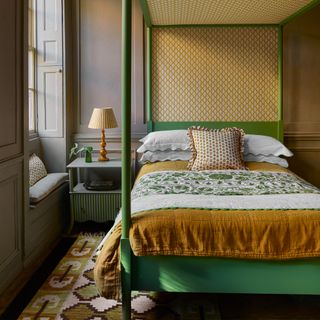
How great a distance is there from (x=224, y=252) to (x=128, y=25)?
123 cm

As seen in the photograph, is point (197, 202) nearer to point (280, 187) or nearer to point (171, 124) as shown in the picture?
point (280, 187)

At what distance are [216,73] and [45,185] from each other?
203cm

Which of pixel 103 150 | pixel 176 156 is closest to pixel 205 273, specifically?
pixel 176 156

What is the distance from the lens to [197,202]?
8.09 ft

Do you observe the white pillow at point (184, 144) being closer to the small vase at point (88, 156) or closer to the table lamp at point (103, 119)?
the table lamp at point (103, 119)

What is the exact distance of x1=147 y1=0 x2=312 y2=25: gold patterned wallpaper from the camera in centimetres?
368

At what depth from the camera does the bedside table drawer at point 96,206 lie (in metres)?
4.06

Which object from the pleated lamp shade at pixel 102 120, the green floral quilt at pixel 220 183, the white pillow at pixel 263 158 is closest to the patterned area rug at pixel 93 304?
the green floral quilt at pixel 220 183

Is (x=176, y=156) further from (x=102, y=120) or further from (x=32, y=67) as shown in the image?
(x=32, y=67)

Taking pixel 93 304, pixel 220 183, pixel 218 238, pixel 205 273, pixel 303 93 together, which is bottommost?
pixel 93 304

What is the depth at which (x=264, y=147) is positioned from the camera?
406cm

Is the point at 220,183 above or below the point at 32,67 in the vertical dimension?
below

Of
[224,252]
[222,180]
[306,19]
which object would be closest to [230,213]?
[224,252]

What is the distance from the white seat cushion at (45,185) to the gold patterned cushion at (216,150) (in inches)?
47.7
